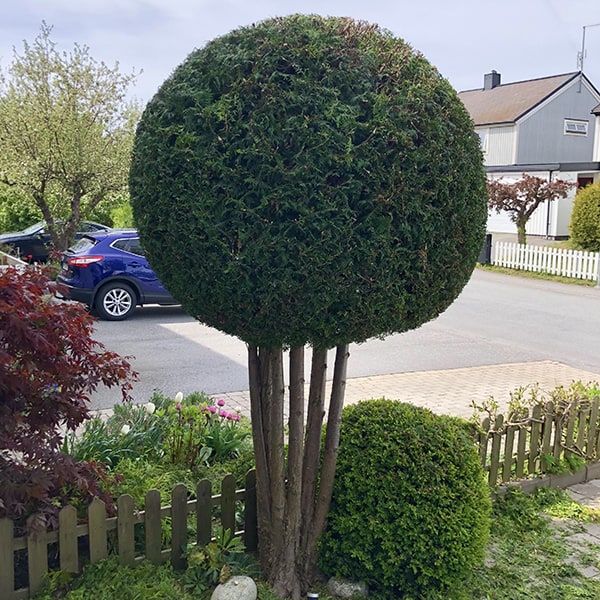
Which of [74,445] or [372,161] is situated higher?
[372,161]

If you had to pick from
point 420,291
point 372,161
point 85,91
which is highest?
point 85,91

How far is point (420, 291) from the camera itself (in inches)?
127

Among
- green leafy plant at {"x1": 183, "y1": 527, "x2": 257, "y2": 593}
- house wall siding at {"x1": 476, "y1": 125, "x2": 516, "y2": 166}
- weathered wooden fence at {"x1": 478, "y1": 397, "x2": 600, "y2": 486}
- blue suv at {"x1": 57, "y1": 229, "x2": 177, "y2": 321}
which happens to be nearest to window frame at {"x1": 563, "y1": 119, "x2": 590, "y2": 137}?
house wall siding at {"x1": 476, "y1": 125, "x2": 516, "y2": 166}

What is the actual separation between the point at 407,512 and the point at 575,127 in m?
36.7

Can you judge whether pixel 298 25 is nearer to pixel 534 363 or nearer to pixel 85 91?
pixel 534 363

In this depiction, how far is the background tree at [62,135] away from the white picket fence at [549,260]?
37.4 ft

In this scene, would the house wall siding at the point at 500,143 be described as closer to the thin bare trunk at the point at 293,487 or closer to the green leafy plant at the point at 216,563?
the thin bare trunk at the point at 293,487

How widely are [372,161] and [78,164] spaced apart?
14.4 m

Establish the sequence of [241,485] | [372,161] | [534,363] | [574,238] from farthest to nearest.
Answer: [574,238], [534,363], [241,485], [372,161]

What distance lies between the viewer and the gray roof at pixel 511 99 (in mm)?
34250

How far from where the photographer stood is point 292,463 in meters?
3.62

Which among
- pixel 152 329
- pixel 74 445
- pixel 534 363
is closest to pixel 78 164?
pixel 152 329

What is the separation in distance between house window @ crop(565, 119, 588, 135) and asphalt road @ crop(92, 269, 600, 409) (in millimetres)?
23281

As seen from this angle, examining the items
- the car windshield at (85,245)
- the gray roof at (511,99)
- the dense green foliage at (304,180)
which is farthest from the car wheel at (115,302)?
the gray roof at (511,99)
